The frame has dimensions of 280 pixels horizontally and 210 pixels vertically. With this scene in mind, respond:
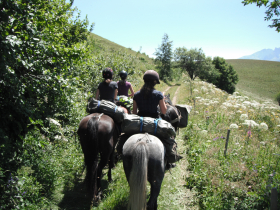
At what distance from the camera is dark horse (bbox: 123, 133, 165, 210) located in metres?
2.94

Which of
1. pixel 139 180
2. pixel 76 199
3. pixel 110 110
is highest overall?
pixel 110 110

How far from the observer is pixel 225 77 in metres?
61.9

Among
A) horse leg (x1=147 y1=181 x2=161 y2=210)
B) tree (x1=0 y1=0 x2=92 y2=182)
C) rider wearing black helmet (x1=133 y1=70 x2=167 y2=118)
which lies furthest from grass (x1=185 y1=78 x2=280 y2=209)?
tree (x1=0 y1=0 x2=92 y2=182)

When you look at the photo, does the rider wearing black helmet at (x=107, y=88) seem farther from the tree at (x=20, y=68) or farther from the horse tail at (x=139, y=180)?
the horse tail at (x=139, y=180)

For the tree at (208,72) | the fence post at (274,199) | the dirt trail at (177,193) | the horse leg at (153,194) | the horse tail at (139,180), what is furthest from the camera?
the tree at (208,72)

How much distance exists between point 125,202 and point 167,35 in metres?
47.3

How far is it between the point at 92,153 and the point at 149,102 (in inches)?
70.4

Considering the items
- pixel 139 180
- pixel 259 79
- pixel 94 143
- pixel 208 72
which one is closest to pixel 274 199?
pixel 139 180

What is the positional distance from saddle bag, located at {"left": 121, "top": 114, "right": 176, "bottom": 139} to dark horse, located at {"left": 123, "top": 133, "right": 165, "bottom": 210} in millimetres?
314

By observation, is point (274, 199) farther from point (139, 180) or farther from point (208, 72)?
point (208, 72)

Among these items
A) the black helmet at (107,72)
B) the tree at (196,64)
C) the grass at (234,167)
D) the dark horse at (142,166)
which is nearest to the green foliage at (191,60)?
the tree at (196,64)

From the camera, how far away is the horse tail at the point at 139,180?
2934 millimetres

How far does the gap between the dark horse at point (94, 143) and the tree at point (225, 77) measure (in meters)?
64.4

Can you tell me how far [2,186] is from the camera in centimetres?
335
